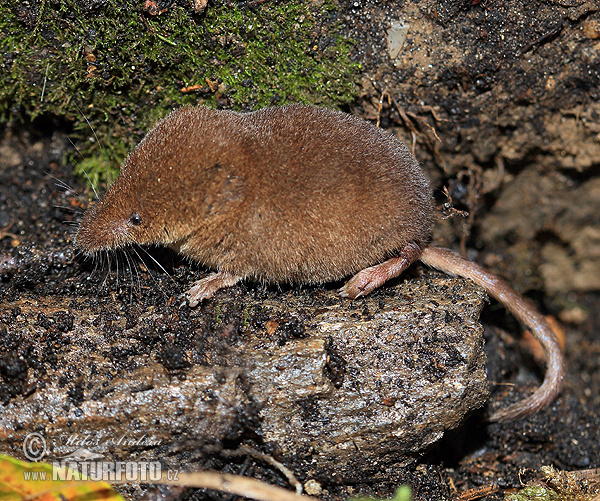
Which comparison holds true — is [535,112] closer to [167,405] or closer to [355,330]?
[355,330]

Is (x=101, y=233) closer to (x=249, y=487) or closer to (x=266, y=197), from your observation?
(x=266, y=197)

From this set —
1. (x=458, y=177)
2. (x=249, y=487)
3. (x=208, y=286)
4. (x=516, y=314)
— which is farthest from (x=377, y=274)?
(x=458, y=177)

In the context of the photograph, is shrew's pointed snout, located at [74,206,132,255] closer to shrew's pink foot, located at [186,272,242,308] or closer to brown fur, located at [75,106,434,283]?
brown fur, located at [75,106,434,283]

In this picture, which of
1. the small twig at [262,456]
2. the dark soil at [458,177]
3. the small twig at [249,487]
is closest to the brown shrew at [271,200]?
the dark soil at [458,177]

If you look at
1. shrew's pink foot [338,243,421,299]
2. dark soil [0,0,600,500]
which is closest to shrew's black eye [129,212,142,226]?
dark soil [0,0,600,500]

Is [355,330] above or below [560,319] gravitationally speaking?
above

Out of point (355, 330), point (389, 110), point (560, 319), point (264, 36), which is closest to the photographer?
point (355, 330)

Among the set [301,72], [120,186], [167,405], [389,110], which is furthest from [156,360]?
[389,110]
